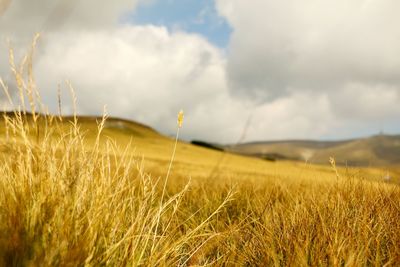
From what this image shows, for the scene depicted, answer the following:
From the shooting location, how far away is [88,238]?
191 cm

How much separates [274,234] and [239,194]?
202cm

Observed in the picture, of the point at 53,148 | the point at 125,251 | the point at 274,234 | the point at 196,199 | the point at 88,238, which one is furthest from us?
the point at 196,199

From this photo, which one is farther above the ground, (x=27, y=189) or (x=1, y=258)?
(x=27, y=189)

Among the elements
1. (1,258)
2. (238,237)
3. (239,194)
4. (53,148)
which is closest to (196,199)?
(239,194)

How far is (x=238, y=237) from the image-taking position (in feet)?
10.1

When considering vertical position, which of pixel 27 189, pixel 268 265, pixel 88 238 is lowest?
pixel 268 265

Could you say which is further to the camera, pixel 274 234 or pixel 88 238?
pixel 274 234

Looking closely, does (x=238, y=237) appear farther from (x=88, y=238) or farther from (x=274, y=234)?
(x=88, y=238)

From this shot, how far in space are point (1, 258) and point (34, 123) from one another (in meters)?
0.59

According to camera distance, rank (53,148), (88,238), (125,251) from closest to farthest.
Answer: (88,238)
(125,251)
(53,148)

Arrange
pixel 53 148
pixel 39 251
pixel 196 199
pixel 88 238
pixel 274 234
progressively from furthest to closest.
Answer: pixel 196 199 < pixel 274 234 < pixel 53 148 < pixel 88 238 < pixel 39 251

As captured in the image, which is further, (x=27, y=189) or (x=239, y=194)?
(x=239, y=194)

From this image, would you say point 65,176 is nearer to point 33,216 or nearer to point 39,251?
point 33,216

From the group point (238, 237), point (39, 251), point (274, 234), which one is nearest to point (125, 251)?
point (39, 251)
